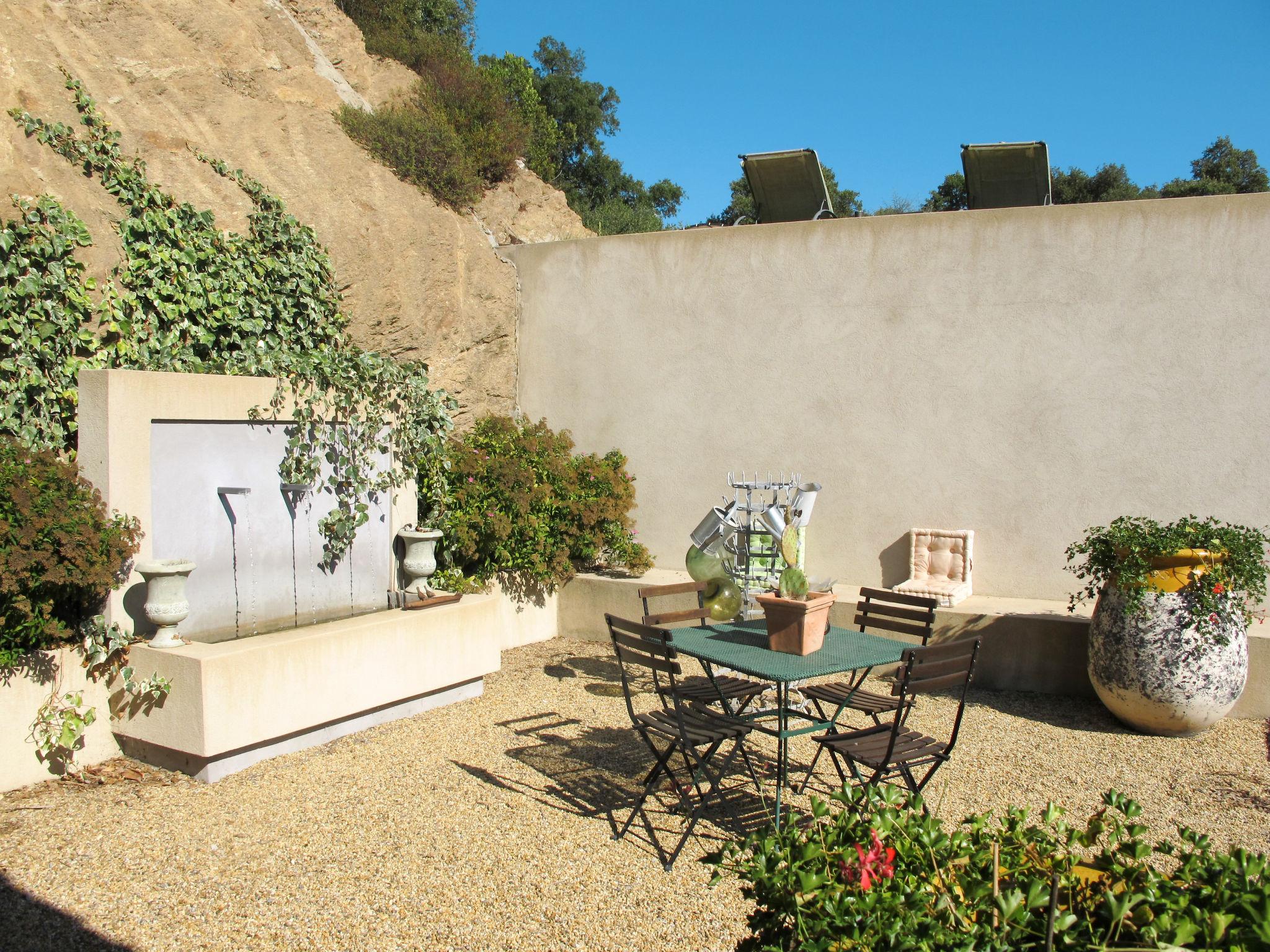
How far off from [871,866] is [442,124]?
29.3 feet

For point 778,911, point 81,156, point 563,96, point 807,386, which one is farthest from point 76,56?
point 563,96

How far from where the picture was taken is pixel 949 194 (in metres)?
25.0

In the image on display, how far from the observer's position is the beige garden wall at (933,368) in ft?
22.1

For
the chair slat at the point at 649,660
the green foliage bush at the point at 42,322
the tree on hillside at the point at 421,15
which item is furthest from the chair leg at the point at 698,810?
the tree on hillside at the point at 421,15

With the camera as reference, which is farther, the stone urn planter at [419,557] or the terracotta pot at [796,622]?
the stone urn planter at [419,557]

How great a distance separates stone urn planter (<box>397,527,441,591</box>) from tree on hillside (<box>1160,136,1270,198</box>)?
65.9 ft

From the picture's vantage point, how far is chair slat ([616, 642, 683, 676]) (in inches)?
155

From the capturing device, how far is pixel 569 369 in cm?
890

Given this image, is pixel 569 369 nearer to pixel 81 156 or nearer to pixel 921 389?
pixel 921 389

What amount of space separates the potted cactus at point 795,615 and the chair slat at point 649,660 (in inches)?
19.4

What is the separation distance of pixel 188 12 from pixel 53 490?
5.22 meters

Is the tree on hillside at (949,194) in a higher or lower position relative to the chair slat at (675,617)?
higher

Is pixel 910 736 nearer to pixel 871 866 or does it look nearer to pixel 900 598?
pixel 900 598

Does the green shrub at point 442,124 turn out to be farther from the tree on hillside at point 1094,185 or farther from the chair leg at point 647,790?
the tree on hillside at point 1094,185
